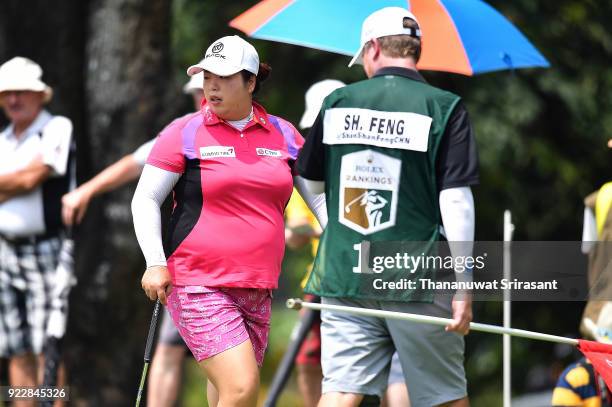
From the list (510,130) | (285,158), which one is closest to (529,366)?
(510,130)

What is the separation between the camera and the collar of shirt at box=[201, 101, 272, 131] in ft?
19.6

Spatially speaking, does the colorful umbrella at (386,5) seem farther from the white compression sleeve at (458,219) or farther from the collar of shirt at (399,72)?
the white compression sleeve at (458,219)

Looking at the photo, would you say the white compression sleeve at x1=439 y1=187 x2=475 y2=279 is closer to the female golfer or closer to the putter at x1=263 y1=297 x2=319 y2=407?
the female golfer

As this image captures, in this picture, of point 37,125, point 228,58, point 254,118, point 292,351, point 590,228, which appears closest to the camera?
point 228,58

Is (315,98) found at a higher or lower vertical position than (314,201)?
higher

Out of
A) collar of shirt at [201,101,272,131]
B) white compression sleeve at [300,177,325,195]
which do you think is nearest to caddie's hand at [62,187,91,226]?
collar of shirt at [201,101,272,131]

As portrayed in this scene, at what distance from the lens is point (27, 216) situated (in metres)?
8.44

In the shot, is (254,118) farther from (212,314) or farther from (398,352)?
(398,352)

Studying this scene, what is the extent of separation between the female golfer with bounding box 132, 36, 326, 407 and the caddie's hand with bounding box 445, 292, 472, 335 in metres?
0.90

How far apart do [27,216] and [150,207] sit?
9.22 feet

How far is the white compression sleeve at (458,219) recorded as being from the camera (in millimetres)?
5480

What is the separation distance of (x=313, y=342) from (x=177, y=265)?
250 cm

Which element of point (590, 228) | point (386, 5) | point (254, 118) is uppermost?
point (386, 5)

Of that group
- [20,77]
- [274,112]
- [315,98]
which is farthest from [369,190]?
[274,112]
